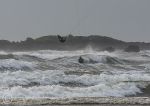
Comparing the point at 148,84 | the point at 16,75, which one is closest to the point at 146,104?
the point at 148,84

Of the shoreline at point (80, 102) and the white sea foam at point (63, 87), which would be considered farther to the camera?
the white sea foam at point (63, 87)

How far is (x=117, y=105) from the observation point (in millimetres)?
10820

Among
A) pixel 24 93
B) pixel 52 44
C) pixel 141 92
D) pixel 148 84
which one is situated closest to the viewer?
pixel 24 93

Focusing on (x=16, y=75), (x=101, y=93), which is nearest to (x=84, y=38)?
(x=16, y=75)

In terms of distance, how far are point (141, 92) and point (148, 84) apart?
4.30 ft

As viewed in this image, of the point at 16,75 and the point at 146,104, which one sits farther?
the point at 16,75

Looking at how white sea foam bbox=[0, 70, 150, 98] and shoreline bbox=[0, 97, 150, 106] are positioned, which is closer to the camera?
shoreline bbox=[0, 97, 150, 106]

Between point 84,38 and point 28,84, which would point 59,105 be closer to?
point 28,84

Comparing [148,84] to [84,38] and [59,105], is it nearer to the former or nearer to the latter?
[59,105]

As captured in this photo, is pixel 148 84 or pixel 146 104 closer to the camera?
pixel 146 104

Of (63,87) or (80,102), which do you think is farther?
(63,87)

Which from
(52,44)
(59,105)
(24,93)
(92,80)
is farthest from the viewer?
(52,44)

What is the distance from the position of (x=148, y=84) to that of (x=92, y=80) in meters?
2.79

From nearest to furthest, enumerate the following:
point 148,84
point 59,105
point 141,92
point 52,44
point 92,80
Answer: point 59,105 < point 141,92 < point 148,84 < point 92,80 < point 52,44
